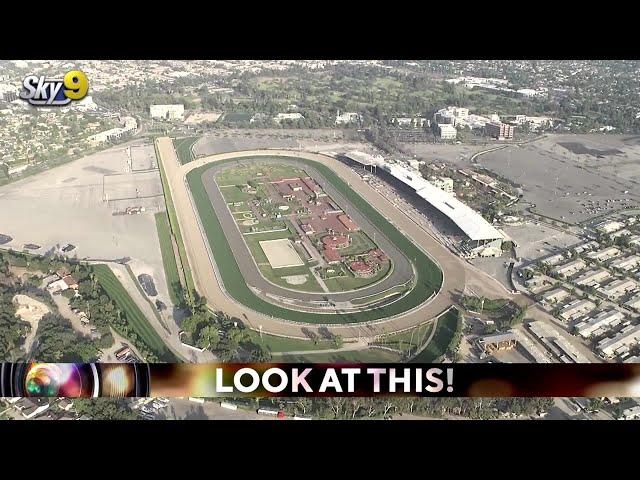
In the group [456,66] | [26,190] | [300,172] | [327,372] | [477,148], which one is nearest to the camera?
[327,372]

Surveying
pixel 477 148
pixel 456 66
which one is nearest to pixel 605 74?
pixel 456 66

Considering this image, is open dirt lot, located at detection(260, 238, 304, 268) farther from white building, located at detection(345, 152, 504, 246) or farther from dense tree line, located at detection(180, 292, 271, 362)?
white building, located at detection(345, 152, 504, 246)

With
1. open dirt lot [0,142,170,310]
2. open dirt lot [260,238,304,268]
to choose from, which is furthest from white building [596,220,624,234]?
open dirt lot [0,142,170,310]

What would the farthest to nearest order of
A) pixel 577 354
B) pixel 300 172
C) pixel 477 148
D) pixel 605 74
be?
pixel 605 74, pixel 477 148, pixel 300 172, pixel 577 354

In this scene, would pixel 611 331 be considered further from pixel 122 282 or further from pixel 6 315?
pixel 6 315

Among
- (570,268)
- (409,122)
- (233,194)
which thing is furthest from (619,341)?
(409,122)

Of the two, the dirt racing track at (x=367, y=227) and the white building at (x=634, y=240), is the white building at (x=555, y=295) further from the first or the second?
the white building at (x=634, y=240)
